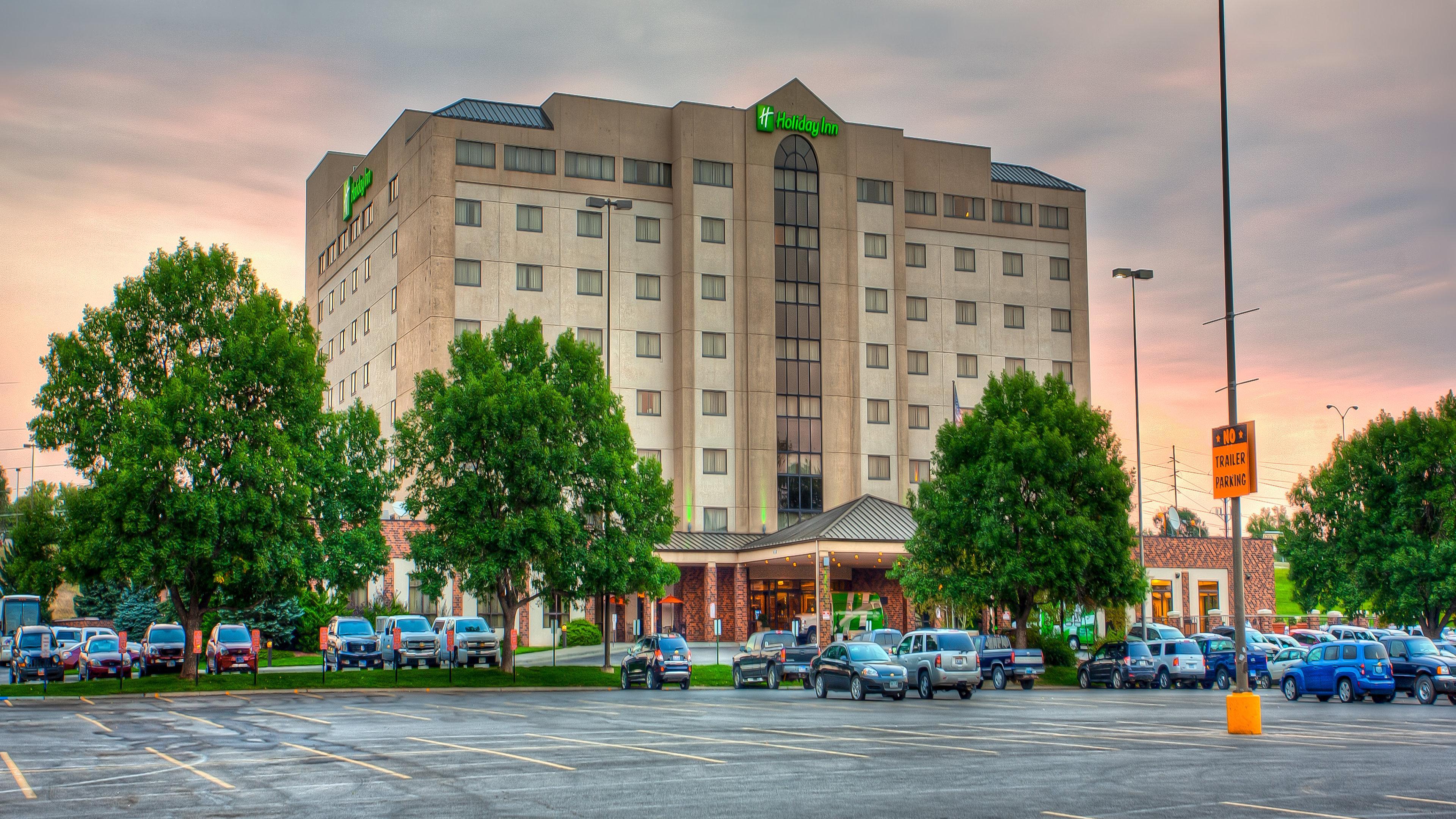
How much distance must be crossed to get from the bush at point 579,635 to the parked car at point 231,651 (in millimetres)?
23038

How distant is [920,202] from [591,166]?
2282 centimetres

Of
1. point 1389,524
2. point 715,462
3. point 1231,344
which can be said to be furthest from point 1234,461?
point 715,462

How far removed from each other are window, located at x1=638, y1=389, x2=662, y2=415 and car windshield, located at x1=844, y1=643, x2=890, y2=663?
143 feet

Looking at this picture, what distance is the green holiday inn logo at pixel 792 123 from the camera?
80.8 metres

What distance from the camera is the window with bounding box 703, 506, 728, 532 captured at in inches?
3068

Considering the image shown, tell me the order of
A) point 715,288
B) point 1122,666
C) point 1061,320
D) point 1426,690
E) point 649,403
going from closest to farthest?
point 1426,690, point 1122,666, point 649,403, point 715,288, point 1061,320

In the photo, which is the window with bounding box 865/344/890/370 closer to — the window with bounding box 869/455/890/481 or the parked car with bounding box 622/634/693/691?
the window with bounding box 869/455/890/481

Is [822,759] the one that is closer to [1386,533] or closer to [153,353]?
[153,353]

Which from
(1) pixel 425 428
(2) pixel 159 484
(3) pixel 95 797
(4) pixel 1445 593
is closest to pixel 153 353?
(2) pixel 159 484

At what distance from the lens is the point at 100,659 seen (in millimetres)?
43688

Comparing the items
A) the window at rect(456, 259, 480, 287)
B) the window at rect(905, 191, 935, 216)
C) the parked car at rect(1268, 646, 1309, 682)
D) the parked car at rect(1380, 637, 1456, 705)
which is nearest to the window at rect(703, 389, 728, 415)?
the window at rect(456, 259, 480, 287)

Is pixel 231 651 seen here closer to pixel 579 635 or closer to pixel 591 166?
pixel 579 635

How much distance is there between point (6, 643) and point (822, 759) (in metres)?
57.7

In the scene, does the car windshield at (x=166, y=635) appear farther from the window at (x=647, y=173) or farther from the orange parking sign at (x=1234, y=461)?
the window at (x=647, y=173)
